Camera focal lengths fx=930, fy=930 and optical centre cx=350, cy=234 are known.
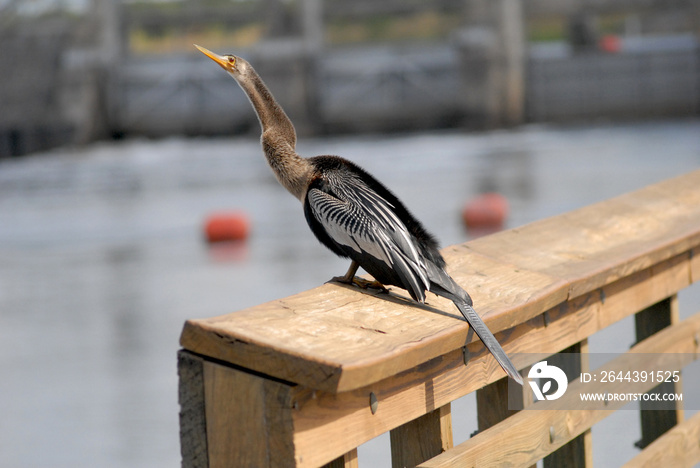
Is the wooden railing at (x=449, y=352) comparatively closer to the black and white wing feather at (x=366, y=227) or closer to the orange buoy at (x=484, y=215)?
A: the black and white wing feather at (x=366, y=227)

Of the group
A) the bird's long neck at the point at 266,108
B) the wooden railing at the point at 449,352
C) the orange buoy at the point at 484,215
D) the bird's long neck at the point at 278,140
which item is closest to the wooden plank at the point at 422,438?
the wooden railing at the point at 449,352

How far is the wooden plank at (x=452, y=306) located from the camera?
4.19ft

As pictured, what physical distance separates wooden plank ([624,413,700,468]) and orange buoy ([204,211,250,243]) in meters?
6.90

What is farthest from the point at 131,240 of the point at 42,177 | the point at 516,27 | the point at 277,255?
the point at 516,27

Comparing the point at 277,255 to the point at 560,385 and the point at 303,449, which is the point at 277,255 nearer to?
the point at 560,385

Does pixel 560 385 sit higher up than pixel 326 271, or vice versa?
pixel 560 385

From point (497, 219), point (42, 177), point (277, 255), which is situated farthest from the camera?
point (42, 177)

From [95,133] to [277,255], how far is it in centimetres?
1423

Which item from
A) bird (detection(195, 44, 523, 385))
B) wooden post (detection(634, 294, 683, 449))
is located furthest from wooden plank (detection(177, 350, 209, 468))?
wooden post (detection(634, 294, 683, 449))

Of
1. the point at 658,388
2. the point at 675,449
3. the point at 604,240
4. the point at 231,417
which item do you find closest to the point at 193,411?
the point at 231,417

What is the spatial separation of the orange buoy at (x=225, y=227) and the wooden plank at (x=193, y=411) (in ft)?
24.8

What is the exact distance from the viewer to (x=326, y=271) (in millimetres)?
7414

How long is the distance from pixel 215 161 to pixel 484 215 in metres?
9.95

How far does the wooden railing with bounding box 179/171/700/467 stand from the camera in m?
1.29
